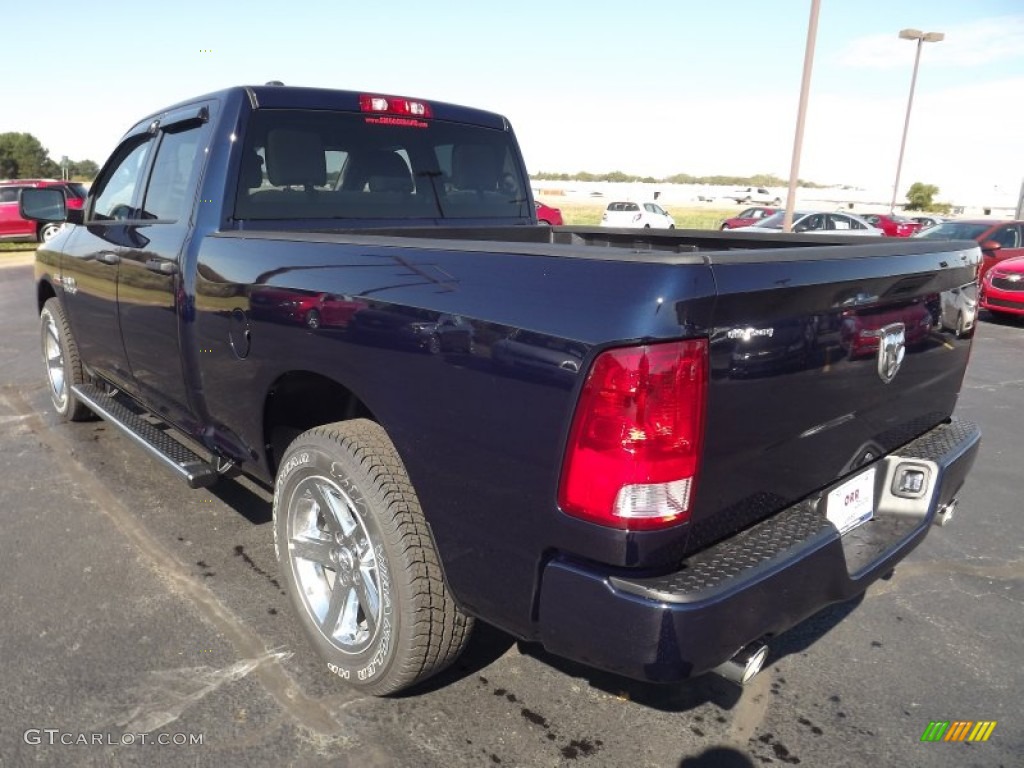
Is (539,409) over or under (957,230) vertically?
over

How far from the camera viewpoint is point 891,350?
2336 mm

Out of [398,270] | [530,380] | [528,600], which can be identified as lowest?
[528,600]

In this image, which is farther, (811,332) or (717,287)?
(811,332)

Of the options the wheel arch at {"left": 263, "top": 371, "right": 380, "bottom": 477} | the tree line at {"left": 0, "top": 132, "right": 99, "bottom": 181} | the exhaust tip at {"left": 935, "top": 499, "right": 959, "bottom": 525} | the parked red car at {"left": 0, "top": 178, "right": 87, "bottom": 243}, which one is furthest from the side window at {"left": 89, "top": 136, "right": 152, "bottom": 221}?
the tree line at {"left": 0, "top": 132, "right": 99, "bottom": 181}

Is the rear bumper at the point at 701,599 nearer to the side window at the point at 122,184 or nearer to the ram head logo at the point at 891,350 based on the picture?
the ram head logo at the point at 891,350

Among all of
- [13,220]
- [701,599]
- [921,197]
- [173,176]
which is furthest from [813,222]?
[921,197]

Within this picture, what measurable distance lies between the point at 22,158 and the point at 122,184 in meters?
75.3

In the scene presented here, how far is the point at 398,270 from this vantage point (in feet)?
7.30

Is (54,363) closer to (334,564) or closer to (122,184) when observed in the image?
(122,184)

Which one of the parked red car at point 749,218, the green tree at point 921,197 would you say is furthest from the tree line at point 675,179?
the parked red car at point 749,218

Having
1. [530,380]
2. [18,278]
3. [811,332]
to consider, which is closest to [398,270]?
[530,380]

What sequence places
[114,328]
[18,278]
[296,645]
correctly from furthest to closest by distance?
[18,278] → [114,328] → [296,645]

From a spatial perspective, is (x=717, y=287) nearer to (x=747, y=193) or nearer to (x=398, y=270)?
(x=398, y=270)

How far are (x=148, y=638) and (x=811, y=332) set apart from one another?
2.53 m
